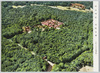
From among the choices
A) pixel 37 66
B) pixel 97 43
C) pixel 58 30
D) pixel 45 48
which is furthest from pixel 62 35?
pixel 37 66

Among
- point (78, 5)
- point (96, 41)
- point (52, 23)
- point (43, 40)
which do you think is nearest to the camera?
point (96, 41)

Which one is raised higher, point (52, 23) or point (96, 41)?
point (52, 23)

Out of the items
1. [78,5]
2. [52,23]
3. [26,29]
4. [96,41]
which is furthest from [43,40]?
[78,5]

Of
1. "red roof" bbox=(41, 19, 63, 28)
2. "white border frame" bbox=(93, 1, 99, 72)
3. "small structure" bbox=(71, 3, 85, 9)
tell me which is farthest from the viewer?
"small structure" bbox=(71, 3, 85, 9)

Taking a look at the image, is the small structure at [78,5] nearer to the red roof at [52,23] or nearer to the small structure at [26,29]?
the red roof at [52,23]

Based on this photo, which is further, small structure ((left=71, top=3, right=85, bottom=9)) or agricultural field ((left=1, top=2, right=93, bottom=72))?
small structure ((left=71, top=3, right=85, bottom=9))

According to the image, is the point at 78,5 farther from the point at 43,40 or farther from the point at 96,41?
the point at 43,40

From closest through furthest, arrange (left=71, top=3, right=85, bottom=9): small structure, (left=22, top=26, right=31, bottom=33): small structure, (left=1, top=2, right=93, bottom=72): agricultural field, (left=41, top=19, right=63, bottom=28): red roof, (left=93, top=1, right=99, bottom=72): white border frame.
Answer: (left=1, top=2, right=93, bottom=72): agricultural field, (left=93, top=1, right=99, bottom=72): white border frame, (left=22, top=26, right=31, bottom=33): small structure, (left=41, top=19, right=63, bottom=28): red roof, (left=71, top=3, right=85, bottom=9): small structure

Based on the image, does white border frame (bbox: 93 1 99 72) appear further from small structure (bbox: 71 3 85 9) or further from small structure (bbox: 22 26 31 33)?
small structure (bbox: 22 26 31 33)

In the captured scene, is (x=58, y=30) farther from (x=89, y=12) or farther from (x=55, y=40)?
(x=89, y=12)

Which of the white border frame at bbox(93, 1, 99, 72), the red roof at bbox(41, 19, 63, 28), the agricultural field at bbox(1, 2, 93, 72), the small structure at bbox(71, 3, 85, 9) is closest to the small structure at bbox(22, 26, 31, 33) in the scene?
the agricultural field at bbox(1, 2, 93, 72)
